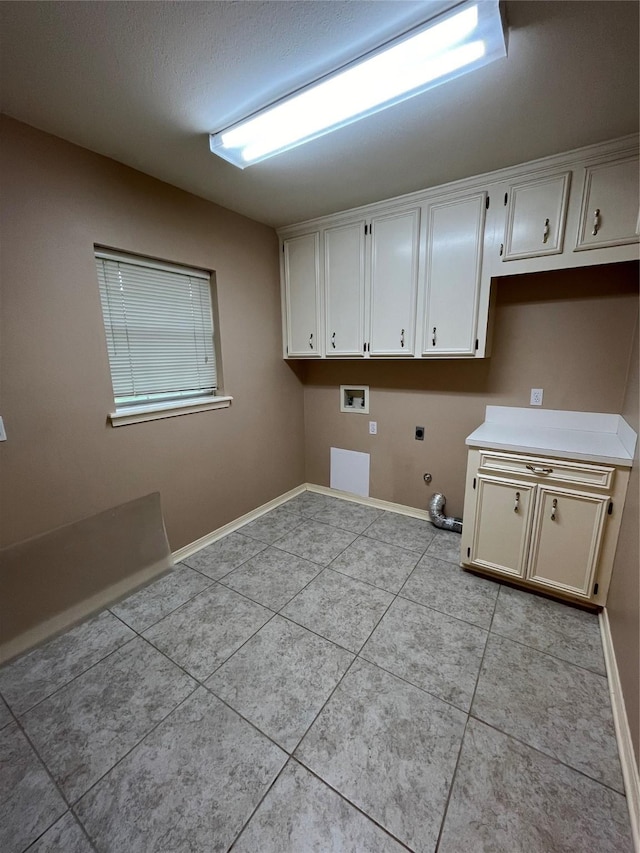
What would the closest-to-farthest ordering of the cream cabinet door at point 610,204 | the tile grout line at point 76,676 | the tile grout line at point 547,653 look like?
the tile grout line at point 76,676, the tile grout line at point 547,653, the cream cabinet door at point 610,204

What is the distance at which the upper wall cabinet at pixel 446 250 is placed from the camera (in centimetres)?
180

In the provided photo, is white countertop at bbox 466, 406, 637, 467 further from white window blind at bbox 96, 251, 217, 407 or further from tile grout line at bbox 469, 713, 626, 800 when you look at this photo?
white window blind at bbox 96, 251, 217, 407

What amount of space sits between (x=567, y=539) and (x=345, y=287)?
2.25 metres

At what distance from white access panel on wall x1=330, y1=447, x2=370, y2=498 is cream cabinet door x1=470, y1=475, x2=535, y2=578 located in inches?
49.1

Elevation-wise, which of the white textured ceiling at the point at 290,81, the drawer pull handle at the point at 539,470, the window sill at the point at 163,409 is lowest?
the drawer pull handle at the point at 539,470

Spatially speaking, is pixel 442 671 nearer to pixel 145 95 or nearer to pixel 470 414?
pixel 470 414

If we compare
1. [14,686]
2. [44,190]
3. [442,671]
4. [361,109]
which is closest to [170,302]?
[44,190]

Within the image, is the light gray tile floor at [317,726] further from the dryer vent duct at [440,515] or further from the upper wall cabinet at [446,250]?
the upper wall cabinet at [446,250]

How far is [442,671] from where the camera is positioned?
157cm

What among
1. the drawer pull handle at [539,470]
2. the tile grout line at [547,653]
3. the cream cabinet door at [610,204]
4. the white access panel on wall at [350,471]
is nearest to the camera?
the tile grout line at [547,653]

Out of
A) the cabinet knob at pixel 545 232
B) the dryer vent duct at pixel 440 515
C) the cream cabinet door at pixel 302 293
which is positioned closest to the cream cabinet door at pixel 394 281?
the cream cabinet door at pixel 302 293

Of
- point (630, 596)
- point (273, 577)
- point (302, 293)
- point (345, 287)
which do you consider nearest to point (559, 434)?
point (630, 596)

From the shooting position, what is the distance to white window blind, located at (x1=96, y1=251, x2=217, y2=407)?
2.08 meters

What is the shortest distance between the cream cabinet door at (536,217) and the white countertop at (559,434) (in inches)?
40.3
